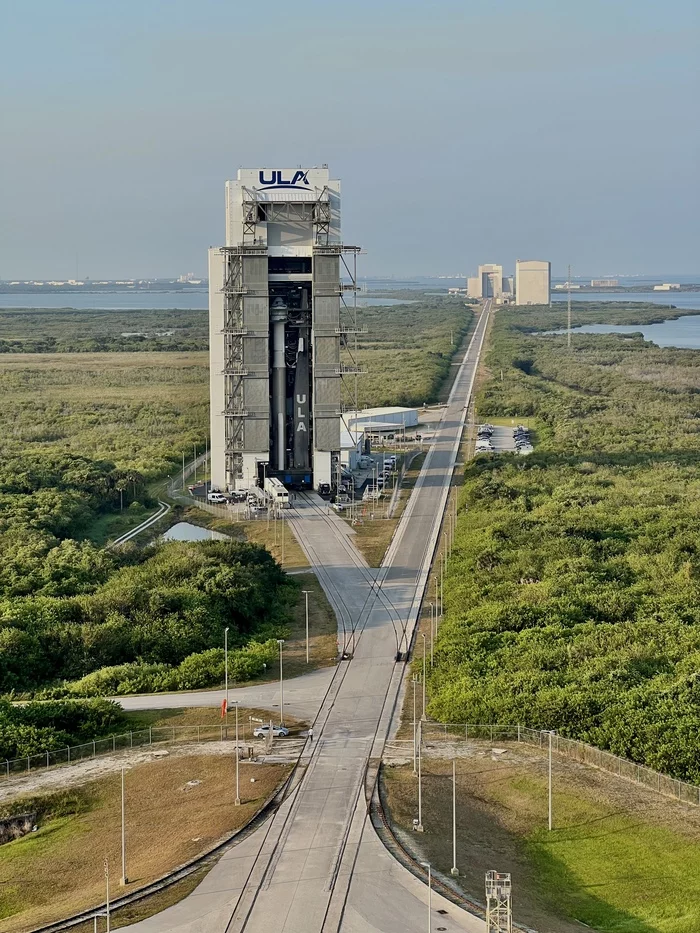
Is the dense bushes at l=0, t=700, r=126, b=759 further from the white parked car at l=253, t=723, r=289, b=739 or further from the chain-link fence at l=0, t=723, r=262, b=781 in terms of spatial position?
the white parked car at l=253, t=723, r=289, b=739

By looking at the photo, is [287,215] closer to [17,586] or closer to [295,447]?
[295,447]

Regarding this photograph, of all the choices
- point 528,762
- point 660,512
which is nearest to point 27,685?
point 528,762

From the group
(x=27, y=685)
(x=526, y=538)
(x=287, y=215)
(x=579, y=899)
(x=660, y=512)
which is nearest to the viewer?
Answer: (x=579, y=899)

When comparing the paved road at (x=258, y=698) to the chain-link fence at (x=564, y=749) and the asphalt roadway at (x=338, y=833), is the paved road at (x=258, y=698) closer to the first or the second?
the asphalt roadway at (x=338, y=833)

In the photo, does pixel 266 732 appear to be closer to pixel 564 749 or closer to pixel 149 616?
pixel 564 749

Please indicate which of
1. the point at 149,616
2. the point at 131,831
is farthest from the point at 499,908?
the point at 149,616

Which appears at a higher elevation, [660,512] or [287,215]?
[287,215]
